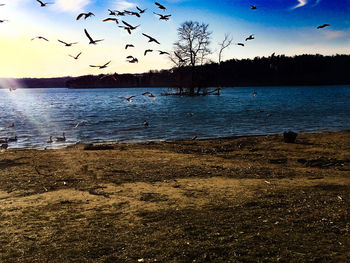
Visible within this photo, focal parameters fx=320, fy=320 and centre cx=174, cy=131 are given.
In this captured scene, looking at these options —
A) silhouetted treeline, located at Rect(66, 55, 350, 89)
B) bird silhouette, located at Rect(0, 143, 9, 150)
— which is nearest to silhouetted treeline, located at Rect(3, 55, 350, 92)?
silhouetted treeline, located at Rect(66, 55, 350, 89)

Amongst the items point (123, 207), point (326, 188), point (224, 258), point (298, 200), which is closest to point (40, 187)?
point (123, 207)

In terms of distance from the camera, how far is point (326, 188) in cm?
859

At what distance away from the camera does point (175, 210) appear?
7.07 m

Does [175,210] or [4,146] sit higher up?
[175,210]

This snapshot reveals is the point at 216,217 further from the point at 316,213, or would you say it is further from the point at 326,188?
the point at 326,188

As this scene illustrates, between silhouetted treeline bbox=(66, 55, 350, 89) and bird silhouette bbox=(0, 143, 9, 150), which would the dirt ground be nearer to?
bird silhouette bbox=(0, 143, 9, 150)

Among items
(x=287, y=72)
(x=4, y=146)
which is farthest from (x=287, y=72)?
(x=4, y=146)

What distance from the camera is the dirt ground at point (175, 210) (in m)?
5.29

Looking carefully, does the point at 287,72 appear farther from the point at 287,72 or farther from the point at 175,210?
the point at 175,210

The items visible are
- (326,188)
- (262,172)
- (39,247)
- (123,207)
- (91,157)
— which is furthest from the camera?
(91,157)

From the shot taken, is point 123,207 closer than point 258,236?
No

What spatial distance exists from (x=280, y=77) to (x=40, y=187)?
175413mm

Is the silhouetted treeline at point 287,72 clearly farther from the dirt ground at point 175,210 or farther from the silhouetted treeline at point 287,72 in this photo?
the dirt ground at point 175,210

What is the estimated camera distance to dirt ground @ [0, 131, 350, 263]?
5293 mm
